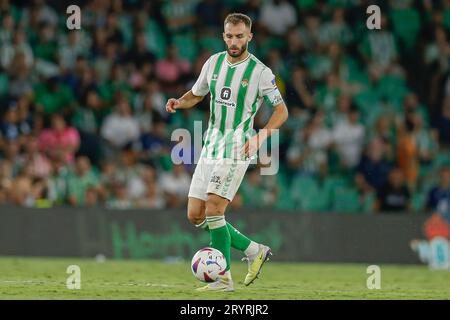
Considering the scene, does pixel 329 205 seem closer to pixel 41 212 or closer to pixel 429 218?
pixel 429 218

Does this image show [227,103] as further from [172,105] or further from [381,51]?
[381,51]

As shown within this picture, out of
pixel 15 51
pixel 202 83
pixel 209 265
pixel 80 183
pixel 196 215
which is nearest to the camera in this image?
pixel 209 265

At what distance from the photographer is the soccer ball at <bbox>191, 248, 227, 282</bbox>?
1083 centimetres

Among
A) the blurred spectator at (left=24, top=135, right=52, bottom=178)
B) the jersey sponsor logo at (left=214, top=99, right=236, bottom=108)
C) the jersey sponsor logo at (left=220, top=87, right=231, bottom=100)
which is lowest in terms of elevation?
the blurred spectator at (left=24, top=135, right=52, bottom=178)

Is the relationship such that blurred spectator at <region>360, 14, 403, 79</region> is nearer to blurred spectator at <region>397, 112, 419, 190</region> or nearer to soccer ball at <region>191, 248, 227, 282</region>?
blurred spectator at <region>397, 112, 419, 190</region>

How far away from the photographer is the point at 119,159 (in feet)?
58.9

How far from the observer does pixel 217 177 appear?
10914mm

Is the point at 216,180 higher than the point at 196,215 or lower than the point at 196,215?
higher

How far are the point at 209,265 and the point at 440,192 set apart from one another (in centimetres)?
779

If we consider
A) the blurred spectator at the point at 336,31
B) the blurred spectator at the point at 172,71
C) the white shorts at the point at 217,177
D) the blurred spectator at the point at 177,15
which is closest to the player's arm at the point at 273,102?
the white shorts at the point at 217,177

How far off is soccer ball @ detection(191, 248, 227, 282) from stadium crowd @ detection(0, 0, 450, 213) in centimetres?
638

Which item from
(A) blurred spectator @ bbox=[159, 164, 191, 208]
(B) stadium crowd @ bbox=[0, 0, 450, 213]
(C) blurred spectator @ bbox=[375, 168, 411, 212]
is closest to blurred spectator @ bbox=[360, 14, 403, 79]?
(B) stadium crowd @ bbox=[0, 0, 450, 213]

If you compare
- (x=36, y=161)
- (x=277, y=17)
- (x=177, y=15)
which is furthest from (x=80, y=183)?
(x=277, y=17)
